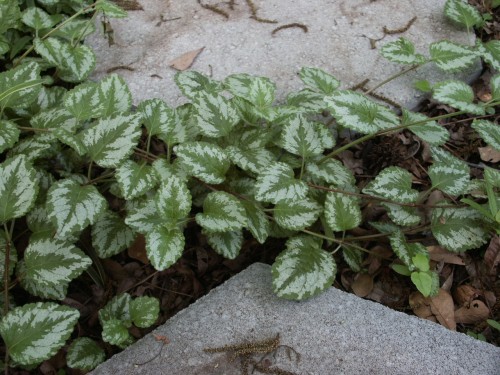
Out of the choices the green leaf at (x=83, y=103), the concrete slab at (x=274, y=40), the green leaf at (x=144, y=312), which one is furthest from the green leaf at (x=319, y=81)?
the green leaf at (x=144, y=312)

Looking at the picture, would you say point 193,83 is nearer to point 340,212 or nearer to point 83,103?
point 83,103

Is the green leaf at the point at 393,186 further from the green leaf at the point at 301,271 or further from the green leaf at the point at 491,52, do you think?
the green leaf at the point at 491,52

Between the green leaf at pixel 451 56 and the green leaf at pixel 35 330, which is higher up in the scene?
the green leaf at pixel 451 56

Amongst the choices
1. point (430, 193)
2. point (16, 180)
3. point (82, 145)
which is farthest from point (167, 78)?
point (430, 193)

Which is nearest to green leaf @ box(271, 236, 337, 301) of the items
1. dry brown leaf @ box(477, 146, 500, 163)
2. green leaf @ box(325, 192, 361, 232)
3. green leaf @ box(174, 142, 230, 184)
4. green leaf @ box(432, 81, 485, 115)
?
green leaf @ box(325, 192, 361, 232)

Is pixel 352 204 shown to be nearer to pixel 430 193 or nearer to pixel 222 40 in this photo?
pixel 430 193
